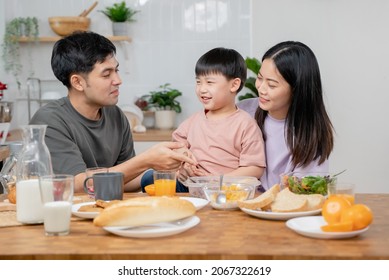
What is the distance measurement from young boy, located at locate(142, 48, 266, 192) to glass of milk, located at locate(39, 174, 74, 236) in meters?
0.95

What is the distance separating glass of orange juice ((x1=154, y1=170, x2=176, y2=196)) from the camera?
6.80 ft

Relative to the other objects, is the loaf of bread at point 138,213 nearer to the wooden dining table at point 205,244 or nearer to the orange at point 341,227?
the wooden dining table at point 205,244

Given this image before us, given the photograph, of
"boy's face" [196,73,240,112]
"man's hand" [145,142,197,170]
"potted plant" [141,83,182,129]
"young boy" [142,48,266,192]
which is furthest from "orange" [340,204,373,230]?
"potted plant" [141,83,182,129]

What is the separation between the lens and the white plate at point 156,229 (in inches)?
62.4

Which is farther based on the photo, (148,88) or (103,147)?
(148,88)

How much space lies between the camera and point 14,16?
5.13 m

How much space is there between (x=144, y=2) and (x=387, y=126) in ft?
7.06

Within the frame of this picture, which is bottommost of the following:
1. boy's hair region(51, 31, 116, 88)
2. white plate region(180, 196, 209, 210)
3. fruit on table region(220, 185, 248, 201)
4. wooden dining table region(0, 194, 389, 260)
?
wooden dining table region(0, 194, 389, 260)

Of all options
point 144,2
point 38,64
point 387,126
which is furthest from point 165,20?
point 387,126

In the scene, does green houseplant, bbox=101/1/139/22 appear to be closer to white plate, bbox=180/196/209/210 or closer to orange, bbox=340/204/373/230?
white plate, bbox=180/196/209/210

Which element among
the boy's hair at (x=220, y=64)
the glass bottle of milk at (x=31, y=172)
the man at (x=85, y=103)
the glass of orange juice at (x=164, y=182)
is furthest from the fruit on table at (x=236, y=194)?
the boy's hair at (x=220, y=64)

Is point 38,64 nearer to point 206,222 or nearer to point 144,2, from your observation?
point 144,2
